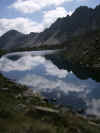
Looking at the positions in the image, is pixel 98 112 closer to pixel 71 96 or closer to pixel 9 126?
pixel 71 96

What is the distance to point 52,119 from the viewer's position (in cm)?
1265

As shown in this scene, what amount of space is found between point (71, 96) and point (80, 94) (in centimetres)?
202

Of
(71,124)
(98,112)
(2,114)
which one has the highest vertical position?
(2,114)

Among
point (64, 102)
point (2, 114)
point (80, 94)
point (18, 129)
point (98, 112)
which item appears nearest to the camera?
point (18, 129)

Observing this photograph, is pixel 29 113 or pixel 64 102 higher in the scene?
pixel 29 113

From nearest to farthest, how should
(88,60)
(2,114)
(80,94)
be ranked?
1. (2,114)
2. (80,94)
3. (88,60)

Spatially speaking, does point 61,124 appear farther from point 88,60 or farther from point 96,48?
point 96,48

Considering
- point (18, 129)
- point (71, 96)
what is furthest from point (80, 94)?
point (18, 129)

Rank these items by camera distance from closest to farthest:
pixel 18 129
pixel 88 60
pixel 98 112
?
pixel 18 129 → pixel 98 112 → pixel 88 60

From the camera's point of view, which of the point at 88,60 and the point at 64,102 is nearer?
the point at 64,102

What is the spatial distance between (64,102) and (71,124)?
11349mm

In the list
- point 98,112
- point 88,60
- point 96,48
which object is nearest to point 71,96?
point 98,112

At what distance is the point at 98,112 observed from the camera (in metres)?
19.3

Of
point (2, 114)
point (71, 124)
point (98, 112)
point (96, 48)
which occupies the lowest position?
point (98, 112)
